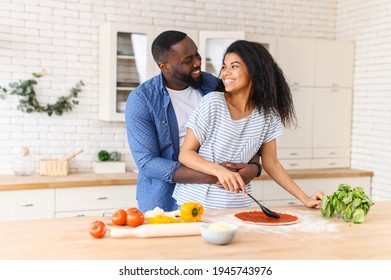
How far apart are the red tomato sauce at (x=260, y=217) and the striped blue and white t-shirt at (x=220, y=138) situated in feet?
0.82

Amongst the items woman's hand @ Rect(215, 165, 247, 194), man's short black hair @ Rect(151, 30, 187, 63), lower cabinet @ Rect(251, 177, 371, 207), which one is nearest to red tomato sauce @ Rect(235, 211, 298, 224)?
woman's hand @ Rect(215, 165, 247, 194)

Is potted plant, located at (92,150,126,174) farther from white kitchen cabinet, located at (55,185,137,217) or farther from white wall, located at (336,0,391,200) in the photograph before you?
white wall, located at (336,0,391,200)

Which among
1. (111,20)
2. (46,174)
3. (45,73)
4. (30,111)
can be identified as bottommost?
(46,174)

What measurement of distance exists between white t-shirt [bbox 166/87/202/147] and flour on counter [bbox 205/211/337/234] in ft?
2.42

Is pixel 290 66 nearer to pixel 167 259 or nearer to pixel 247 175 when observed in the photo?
pixel 247 175

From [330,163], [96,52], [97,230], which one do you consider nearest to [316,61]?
[330,163]

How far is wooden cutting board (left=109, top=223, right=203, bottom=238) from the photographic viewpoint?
88.7 inches

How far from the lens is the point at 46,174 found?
4.92 metres

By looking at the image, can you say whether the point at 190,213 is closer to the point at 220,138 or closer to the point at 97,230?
the point at 97,230

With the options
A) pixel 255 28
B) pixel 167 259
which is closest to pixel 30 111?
pixel 255 28

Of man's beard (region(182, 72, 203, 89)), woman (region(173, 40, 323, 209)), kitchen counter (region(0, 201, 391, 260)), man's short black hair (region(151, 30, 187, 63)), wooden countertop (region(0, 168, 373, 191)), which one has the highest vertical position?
man's short black hair (region(151, 30, 187, 63))
